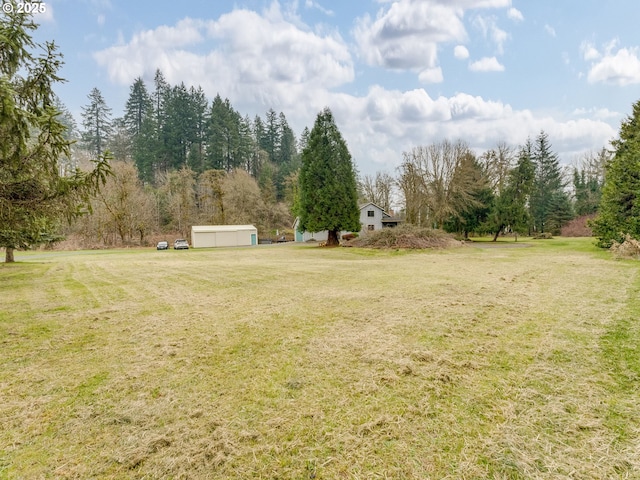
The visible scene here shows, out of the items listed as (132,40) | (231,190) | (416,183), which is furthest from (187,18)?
(231,190)

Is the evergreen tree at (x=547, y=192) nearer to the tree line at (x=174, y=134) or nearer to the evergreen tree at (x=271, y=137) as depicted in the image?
the tree line at (x=174, y=134)

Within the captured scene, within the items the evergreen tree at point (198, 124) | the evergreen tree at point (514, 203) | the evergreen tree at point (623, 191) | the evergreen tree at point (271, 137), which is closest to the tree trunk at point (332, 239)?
the evergreen tree at point (514, 203)

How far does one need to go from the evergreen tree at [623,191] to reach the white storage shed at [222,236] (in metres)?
30.3

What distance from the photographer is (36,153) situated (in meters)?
6.91

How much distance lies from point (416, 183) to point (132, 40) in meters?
24.5

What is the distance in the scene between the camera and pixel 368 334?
14.9 feet

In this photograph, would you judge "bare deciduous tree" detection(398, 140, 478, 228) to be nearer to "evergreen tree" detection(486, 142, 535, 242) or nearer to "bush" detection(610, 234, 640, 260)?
"evergreen tree" detection(486, 142, 535, 242)

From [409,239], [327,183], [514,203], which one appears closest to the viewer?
[409,239]

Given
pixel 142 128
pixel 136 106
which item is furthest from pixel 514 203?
pixel 136 106

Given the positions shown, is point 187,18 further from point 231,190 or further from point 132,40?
point 231,190

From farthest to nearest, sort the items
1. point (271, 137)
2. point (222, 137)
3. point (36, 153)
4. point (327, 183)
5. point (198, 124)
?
1. point (271, 137)
2. point (198, 124)
3. point (222, 137)
4. point (327, 183)
5. point (36, 153)

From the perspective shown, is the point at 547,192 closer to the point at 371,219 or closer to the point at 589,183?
the point at 589,183

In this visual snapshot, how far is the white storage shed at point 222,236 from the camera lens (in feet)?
114

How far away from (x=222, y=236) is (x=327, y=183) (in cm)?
1572
